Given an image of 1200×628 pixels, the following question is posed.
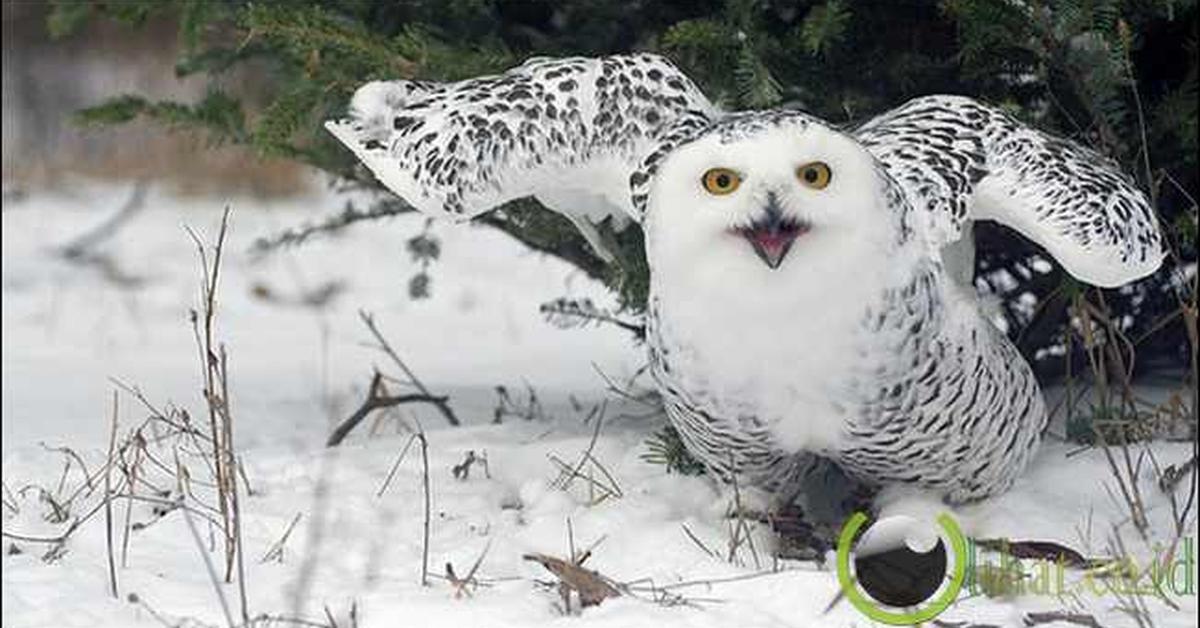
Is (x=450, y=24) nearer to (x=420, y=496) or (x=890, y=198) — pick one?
(x=420, y=496)

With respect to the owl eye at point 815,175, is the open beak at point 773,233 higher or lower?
lower

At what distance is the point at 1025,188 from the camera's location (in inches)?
146

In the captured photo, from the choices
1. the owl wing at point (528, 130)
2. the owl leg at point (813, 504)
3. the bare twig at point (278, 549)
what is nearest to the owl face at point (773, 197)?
the owl wing at point (528, 130)

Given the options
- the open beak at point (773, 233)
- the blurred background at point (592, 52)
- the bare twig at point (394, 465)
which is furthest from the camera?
the bare twig at point (394, 465)

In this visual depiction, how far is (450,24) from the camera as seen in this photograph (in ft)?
14.9

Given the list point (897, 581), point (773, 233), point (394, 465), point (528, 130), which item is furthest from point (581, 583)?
point (394, 465)

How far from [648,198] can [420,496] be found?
935mm

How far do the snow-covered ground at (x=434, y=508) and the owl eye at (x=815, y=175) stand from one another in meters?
0.67

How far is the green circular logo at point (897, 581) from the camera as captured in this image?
3.04 meters

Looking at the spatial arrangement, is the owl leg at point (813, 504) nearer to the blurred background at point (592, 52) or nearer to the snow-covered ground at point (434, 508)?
the snow-covered ground at point (434, 508)

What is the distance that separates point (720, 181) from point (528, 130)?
0.59 metres

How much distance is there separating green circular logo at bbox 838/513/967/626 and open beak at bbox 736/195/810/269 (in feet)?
1.52

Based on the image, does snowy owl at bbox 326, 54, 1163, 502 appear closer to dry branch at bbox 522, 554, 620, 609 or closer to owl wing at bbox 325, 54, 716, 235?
owl wing at bbox 325, 54, 716, 235

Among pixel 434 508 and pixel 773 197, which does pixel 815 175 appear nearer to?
pixel 773 197
